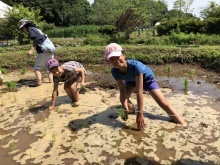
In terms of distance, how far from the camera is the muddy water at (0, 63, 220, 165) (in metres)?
3.15

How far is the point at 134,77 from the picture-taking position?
369 cm

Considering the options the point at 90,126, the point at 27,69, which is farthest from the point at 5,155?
the point at 27,69

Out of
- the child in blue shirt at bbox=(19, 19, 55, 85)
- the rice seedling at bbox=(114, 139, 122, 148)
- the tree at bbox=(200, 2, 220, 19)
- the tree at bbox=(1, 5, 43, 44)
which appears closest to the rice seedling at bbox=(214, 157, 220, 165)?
the rice seedling at bbox=(114, 139, 122, 148)

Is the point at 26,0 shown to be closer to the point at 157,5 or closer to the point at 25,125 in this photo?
the point at 157,5

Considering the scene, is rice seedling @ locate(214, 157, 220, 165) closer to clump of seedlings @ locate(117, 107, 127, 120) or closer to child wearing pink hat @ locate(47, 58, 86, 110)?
clump of seedlings @ locate(117, 107, 127, 120)

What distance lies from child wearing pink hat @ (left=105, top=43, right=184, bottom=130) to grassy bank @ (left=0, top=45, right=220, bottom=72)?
447cm

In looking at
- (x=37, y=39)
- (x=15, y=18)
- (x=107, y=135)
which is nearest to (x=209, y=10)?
(x=15, y=18)

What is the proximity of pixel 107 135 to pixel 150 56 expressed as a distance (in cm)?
554

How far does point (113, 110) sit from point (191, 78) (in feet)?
10.6

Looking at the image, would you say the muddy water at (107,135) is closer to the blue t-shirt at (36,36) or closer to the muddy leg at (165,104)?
the muddy leg at (165,104)

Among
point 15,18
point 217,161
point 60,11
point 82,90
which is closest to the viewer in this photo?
point 217,161

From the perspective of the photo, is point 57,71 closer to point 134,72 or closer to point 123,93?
point 123,93

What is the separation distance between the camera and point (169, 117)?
4.19 m

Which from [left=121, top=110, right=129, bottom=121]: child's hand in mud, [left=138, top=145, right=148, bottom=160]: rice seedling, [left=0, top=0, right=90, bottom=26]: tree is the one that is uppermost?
[left=0, top=0, right=90, bottom=26]: tree
